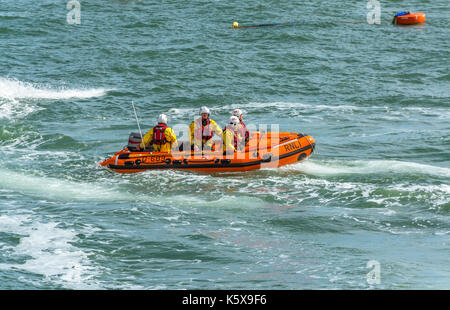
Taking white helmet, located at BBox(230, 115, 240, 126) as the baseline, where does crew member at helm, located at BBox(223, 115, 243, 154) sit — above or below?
below

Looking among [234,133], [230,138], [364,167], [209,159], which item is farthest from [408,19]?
[209,159]

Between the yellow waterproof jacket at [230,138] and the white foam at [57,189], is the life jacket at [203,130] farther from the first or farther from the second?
the white foam at [57,189]

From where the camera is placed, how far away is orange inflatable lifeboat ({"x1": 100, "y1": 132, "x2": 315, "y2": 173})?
15258 millimetres

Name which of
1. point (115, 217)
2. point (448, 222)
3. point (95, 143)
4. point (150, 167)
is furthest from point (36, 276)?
point (95, 143)

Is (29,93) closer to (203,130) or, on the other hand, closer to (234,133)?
(203,130)

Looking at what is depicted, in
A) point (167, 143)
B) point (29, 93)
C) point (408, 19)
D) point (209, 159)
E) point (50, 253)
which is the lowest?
point (50, 253)

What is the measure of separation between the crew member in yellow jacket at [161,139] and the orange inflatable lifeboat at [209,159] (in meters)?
0.18

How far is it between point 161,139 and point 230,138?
1531 millimetres

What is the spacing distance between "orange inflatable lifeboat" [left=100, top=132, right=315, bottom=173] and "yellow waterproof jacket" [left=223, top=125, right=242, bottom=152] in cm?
16

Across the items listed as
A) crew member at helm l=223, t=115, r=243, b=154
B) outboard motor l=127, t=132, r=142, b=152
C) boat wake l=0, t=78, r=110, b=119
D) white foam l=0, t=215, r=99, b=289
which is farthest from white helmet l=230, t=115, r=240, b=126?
boat wake l=0, t=78, r=110, b=119

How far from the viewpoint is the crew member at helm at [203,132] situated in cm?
1545

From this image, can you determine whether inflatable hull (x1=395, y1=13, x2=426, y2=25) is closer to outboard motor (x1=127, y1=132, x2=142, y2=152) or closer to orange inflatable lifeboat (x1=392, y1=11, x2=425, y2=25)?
orange inflatable lifeboat (x1=392, y1=11, x2=425, y2=25)

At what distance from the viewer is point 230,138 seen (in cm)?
1537

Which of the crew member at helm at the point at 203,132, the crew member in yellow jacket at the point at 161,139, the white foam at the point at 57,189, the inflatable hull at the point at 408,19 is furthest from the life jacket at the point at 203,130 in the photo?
the inflatable hull at the point at 408,19
